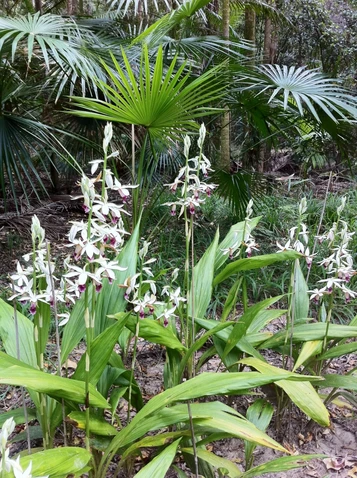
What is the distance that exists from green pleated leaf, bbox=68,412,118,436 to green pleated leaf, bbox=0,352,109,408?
0.07 metres

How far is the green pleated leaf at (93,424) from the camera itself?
1.35 m

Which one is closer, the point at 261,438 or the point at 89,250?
the point at 89,250

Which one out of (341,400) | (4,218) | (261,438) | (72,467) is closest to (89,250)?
(72,467)

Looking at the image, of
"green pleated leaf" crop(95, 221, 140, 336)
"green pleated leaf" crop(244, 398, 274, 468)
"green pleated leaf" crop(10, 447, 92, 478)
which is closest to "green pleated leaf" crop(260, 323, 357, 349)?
"green pleated leaf" crop(244, 398, 274, 468)

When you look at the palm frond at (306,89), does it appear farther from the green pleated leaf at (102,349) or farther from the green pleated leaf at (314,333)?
the green pleated leaf at (102,349)

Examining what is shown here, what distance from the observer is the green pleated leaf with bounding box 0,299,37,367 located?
1.56 metres

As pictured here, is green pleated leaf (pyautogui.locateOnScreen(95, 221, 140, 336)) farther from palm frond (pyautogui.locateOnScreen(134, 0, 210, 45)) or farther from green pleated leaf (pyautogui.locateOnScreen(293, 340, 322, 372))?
palm frond (pyautogui.locateOnScreen(134, 0, 210, 45))

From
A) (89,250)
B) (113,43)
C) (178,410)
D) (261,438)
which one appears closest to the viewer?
(89,250)

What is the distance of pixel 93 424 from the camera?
1395 mm

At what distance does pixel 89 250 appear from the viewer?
106 cm

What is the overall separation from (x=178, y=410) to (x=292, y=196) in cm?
451

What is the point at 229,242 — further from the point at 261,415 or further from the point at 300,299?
the point at 261,415

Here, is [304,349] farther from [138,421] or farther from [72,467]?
[72,467]

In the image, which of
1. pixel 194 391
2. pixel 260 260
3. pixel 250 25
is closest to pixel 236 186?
pixel 260 260
